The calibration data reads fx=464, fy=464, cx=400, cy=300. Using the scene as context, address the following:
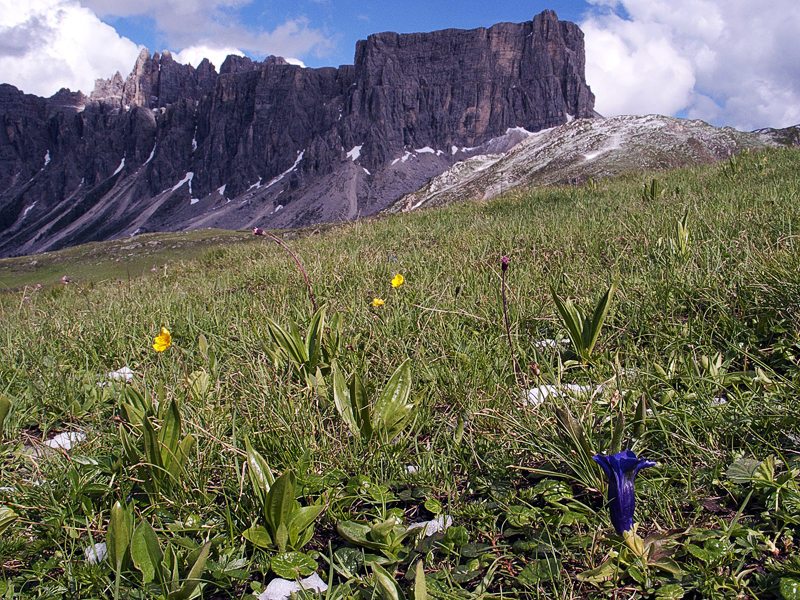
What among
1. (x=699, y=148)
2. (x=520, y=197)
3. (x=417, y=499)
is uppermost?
(x=699, y=148)

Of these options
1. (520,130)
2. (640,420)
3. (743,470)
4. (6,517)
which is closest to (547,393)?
(640,420)

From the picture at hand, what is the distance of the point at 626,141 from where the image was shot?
1750 inches

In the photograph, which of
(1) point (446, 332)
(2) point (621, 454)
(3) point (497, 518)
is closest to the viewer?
(2) point (621, 454)

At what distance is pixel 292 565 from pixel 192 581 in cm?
31

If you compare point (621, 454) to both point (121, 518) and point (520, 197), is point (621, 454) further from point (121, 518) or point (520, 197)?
point (520, 197)

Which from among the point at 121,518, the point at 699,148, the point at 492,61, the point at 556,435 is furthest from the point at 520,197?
the point at 492,61

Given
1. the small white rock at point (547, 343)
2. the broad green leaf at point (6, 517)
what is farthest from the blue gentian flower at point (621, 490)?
the broad green leaf at point (6, 517)

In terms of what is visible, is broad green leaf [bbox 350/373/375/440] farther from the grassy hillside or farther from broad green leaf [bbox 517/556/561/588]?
broad green leaf [bbox 517/556/561/588]

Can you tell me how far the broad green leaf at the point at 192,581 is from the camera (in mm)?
1383

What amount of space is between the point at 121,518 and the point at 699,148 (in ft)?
155

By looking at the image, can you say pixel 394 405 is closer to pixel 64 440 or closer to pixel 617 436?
pixel 617 436

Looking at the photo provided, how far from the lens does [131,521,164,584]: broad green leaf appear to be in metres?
1.48

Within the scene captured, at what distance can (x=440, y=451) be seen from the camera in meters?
2.01

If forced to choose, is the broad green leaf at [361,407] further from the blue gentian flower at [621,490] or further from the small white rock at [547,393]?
the blue gentian flower at [621,490]
